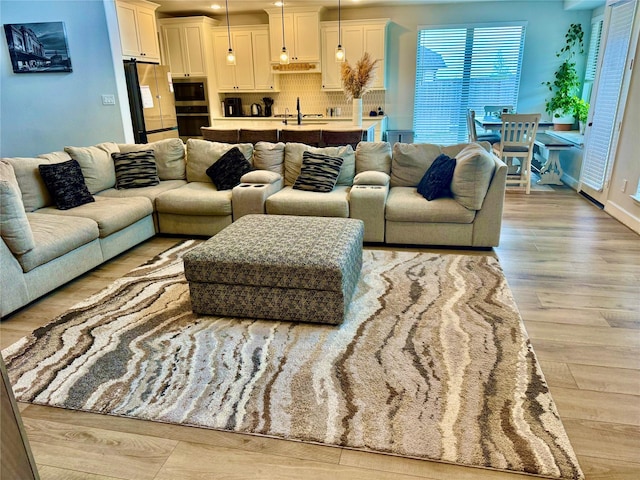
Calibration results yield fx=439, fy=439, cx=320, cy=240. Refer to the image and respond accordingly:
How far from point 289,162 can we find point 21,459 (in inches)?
149

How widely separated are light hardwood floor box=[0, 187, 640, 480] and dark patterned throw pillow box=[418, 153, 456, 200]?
953mm

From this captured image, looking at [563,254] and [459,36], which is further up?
[459,36]

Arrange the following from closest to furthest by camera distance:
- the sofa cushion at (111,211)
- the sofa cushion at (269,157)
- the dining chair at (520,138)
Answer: the sofa cushion at (111,211) → the sofa cushion at (269,157) → the dining chair at (520,138)

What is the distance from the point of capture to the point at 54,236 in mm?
3094

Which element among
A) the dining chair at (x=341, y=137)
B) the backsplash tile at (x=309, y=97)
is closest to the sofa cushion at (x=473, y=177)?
the dining chair at (x=341, y=137)

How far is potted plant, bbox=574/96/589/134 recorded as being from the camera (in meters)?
6.43

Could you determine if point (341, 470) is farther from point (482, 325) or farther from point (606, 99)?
point (606, 99)

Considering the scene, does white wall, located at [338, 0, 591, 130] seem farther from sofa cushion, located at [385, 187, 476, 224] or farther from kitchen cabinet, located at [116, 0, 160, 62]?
sofa cushion, located at [385, 187, 476, 224]

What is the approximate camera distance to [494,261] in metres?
3.63

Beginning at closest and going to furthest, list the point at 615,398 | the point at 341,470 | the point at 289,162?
the point at 341,470 → the point at 615,398 → the point at 289,162

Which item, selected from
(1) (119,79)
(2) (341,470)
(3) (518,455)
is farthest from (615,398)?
(1) (119,79)

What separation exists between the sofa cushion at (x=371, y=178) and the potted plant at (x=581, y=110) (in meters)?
4.04

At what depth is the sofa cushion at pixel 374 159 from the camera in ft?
14.5

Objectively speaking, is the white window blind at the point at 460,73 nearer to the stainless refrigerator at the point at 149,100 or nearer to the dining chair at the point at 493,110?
the dining chair at the point at 493,110
